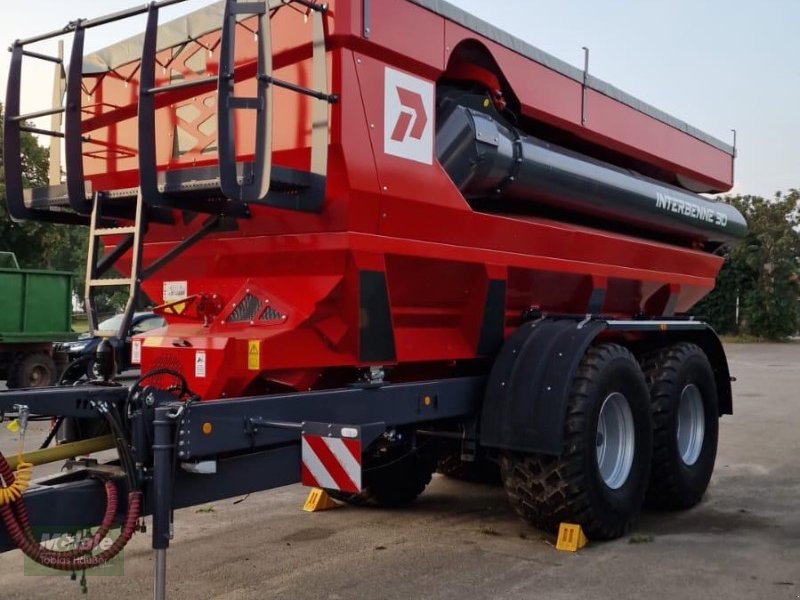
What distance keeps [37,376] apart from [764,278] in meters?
25.8

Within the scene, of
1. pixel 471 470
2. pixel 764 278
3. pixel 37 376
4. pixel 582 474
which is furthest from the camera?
pixel 764 278

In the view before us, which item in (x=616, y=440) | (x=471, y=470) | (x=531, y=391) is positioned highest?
(x=531, y=391)

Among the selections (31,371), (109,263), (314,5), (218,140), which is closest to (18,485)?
(109,263)

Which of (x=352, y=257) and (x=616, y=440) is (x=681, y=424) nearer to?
(x=616, y=440)

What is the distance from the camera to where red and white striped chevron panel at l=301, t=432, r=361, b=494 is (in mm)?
3691

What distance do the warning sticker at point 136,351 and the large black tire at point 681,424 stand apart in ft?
11.9

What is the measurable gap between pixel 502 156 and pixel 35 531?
321 centimetres

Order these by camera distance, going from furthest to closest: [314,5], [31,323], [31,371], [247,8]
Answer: [31,323] → [31,371] → [314,5] → [247,8]

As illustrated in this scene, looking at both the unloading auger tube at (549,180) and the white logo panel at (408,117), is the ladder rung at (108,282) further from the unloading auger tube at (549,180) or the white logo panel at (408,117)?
the unloading auger tube at (549,180)

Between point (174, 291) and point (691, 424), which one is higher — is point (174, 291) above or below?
above

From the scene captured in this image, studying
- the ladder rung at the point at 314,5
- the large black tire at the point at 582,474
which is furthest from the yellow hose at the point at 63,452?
the large black tire at the point at 582,474

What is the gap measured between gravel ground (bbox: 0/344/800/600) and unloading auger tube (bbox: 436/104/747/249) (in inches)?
83.7

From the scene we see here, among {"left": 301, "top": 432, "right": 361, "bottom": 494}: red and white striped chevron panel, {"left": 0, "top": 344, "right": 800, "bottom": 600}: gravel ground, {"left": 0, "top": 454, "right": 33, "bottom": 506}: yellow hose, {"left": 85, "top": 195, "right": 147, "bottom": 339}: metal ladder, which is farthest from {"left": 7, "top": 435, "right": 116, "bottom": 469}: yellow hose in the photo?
{"left": 0, "top": 344, "right": 800, "bottom": 600}: gravel ground

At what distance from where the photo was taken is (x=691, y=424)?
6.83 meters
